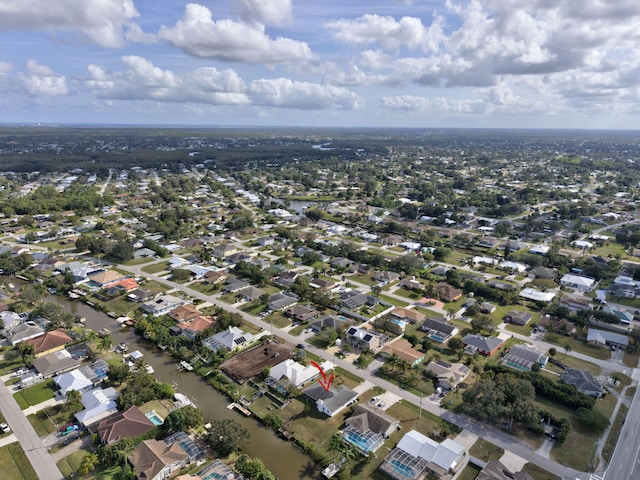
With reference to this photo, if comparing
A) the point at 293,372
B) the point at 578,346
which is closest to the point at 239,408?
the point at 293,372

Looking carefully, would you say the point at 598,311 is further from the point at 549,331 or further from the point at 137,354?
the point at 137,354

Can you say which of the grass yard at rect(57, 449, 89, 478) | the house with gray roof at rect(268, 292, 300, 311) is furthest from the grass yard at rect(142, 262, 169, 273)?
the grass yard at rect(57, 449, 89, 478)


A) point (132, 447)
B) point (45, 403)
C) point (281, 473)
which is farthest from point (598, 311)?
point (45, 403)

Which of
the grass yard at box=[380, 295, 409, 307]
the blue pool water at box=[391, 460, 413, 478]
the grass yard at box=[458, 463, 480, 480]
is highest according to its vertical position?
the grass yard at box=[380, 295, 409, 307]

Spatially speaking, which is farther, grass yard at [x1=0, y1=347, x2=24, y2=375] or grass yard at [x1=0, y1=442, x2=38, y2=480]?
grass yard at [x1=0, y1=347, x2=24, y2=375]

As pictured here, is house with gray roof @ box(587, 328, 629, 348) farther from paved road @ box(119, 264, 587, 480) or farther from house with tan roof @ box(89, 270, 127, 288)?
house with tan roof @ box(89, 270, 127, 288)

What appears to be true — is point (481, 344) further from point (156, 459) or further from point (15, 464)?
point (15, 464)

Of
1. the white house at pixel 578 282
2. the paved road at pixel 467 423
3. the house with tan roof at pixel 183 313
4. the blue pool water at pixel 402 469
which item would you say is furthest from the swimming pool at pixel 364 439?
the white house at pixel 578 282

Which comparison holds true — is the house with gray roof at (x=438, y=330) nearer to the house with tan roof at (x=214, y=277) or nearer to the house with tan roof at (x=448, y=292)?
the house with tan roof at (x=448, y=292)
